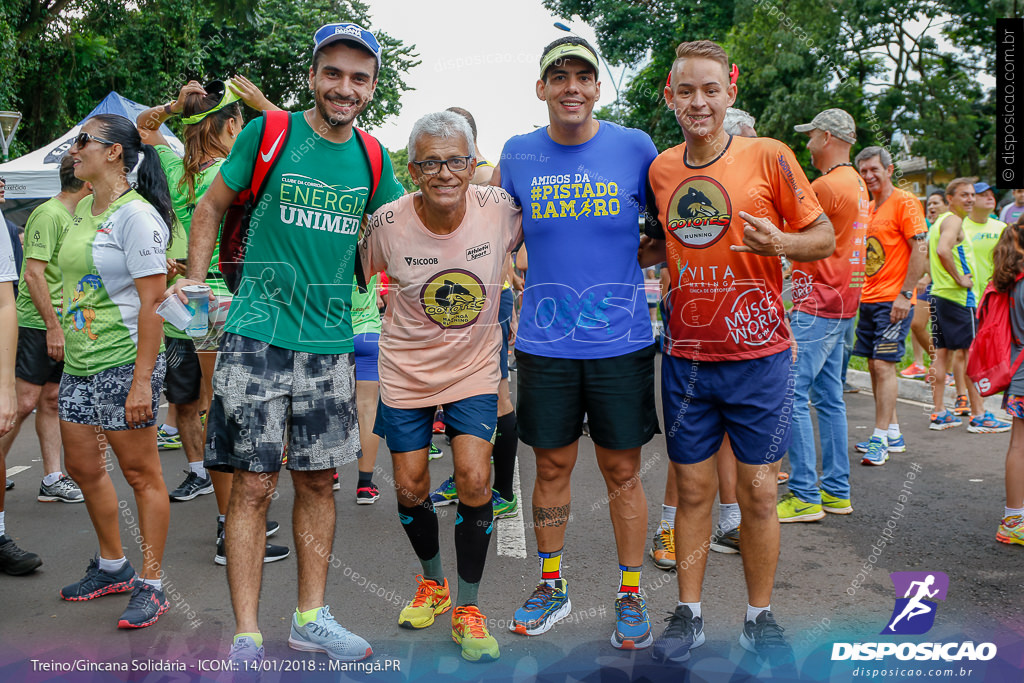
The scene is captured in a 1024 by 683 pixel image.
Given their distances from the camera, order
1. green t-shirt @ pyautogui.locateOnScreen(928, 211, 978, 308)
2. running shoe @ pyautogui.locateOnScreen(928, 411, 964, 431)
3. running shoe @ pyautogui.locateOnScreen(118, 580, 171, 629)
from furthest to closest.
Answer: green t-shirt @ pyautogui.locateOnScreen(928, 211, 978, 308) → running shoe @ pyautogui.locateOnScreen(928, 411, 964, 431) → running shoe @ pyautogui.locateOnScreen(118, 580, 171, 629)

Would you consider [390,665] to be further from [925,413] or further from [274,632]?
[925,413]

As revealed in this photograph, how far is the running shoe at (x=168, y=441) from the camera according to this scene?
697 cm

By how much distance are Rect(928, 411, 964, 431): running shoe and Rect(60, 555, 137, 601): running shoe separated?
21.5ft

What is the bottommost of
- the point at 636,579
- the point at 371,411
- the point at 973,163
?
the point at 636,579

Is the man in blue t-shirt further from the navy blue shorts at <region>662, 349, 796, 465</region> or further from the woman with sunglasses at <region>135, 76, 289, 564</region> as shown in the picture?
the woman with sunglasses at <region>135, 76, 289, 564</region>

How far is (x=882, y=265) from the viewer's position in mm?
6301

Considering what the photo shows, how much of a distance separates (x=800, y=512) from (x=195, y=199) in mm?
3990

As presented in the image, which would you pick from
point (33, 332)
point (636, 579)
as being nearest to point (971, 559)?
point (636, 579)

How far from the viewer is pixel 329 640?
3.11 meters

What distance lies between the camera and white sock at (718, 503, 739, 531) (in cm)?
441

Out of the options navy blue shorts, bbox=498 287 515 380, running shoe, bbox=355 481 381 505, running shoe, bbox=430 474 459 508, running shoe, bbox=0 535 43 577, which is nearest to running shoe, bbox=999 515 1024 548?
navy blue shorts, bbox=498 287 515 380

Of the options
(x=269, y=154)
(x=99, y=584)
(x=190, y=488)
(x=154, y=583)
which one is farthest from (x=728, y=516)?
(x=190, y=488)

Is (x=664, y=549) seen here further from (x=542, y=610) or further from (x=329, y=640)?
(x=329, y=640)

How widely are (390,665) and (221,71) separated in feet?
78.1
